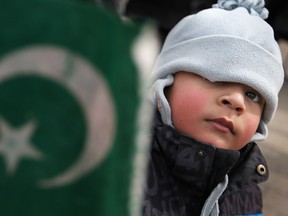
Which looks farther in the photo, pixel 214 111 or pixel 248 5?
pixel 248 5

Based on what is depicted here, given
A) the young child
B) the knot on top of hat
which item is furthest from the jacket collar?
the knot on top of hat

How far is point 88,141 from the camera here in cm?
23

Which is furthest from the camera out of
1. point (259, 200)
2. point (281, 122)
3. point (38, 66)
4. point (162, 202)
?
point (281, 122)

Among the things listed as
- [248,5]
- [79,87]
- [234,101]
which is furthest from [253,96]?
[79,87]

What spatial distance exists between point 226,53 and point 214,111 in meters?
0.11

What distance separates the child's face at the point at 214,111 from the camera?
1.98ft

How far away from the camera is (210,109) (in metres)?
0.60

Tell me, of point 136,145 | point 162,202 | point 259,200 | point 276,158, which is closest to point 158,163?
point 162,202

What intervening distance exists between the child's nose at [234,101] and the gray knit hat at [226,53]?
0.02 m

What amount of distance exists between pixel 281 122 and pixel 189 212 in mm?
Answer: 1334

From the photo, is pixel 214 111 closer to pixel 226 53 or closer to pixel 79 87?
pixel 226 53

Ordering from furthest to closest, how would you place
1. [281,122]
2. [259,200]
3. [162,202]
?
[281,122]
[259,200]
[162,202]

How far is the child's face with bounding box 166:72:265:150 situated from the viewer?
1.98 feet

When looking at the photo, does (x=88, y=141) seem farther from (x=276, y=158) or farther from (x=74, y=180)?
(x=276, y=158)
